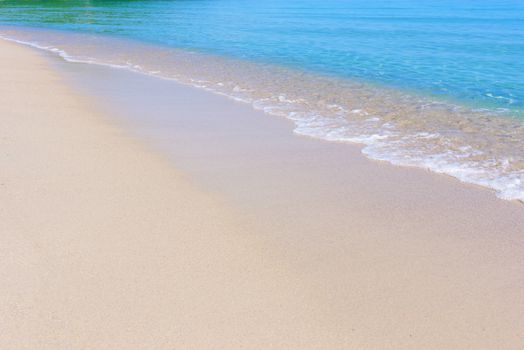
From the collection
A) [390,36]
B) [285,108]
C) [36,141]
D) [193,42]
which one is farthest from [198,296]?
[390,36]

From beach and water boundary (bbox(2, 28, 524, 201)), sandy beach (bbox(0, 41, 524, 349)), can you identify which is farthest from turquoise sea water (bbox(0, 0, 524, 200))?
sandy beach (bbox(0, 41, 524, 349))

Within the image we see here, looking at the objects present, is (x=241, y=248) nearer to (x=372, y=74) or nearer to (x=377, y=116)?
(x=377, y=116)

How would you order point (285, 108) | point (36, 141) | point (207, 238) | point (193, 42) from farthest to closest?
point (193, 42) < point (285, 108) < point (36, 141) < point (207, 238)

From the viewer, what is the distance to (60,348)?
131 inches

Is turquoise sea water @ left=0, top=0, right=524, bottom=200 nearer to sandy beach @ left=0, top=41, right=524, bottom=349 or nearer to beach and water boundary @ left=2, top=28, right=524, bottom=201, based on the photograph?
beach and water boundary @ left=2, top=28, right=524, bottom=201

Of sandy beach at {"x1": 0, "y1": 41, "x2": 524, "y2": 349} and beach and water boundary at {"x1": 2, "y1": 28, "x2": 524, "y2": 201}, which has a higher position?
beach and water boundary at {"x1": 2, "y1": 28, "x2": 524, "y2": 201}

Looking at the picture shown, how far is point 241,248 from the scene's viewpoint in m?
4.71

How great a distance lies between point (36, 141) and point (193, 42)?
16472 mm

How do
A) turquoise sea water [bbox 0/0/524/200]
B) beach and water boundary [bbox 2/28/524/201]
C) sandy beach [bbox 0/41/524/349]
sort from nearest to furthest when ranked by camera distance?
sandy beach [bbox 0/41/524/349] → beach and water boundary [bbox 2/28/524/201] → turquoise sea water [bbox 0/0/524/200]

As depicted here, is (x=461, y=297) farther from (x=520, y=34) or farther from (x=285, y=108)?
(x=520, y=34)

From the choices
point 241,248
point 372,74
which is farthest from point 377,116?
point 241,248

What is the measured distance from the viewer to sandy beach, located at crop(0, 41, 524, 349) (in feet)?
11.7

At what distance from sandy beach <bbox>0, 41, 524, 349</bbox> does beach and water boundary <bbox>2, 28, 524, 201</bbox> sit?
534mm

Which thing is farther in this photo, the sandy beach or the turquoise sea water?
the turquoise sea water
